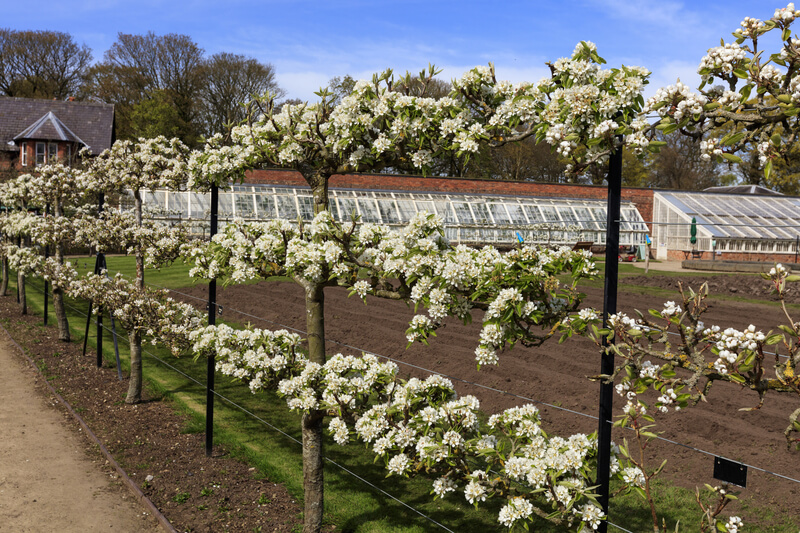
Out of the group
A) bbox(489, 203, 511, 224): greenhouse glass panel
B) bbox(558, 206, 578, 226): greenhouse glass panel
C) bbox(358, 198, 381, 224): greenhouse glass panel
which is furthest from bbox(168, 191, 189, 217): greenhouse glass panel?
bbox(558, 206, 578, 226): greenhouse glass panel

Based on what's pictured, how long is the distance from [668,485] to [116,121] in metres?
52.4

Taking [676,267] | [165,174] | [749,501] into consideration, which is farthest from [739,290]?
[165,174]

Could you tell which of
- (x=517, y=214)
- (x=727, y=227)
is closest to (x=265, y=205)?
(x=517, y=214)

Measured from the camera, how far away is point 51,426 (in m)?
8.41

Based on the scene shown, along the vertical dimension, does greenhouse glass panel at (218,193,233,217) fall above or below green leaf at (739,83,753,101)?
below

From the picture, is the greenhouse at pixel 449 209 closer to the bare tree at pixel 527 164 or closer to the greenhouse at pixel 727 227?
the greenhouse at pixel 727 227

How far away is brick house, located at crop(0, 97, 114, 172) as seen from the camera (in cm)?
4175

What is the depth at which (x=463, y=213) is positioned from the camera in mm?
31750

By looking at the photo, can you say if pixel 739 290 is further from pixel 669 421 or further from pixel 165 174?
pixel 165 174

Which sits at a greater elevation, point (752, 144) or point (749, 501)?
point (752, 144)

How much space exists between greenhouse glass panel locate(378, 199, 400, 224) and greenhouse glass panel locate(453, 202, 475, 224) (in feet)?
10.3

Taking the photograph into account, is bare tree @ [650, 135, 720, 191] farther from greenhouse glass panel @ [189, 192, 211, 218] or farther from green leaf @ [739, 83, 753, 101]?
green leaf @ [739, 83, 753, 101]

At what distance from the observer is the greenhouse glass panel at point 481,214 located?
103ft

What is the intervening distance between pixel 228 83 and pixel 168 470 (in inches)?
1877
